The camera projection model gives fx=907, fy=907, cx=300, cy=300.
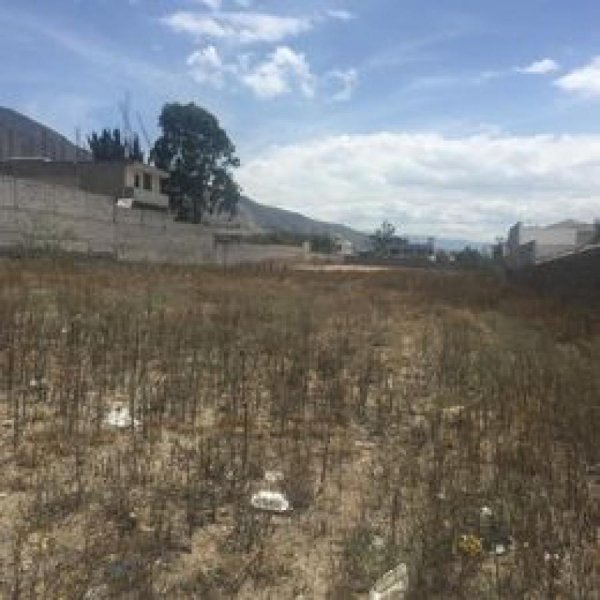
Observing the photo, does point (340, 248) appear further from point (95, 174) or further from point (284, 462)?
point (284, 462)

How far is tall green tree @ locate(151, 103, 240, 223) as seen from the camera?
57.7m

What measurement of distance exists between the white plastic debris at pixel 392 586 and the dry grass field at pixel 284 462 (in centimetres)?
4

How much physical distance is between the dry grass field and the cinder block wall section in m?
13.3

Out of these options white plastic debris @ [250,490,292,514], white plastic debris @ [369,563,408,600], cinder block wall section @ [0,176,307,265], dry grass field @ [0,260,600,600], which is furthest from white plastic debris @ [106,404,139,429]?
cinder block wall section @ [0,176,307,265]

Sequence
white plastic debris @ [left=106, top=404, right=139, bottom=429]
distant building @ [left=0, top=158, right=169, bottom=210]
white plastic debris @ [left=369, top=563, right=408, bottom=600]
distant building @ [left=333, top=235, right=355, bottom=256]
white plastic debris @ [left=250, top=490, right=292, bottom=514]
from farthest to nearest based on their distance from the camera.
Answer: distant building @ [left=333, top=235, right=355, bottom=256] < distant building @ [left=0, top=158, right=169, bottom=210] < white plastic debris @ [left=106, top=404, right=139, bottom=429] < white plastic debris @ [left=250, top=490, right=292, bottom=514] < white plastic debris @ [left=369, top=563, right=408, bottom=600]

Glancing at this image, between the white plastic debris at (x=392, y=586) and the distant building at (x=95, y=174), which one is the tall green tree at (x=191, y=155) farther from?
the white plastic debris at (x=392, y=586)

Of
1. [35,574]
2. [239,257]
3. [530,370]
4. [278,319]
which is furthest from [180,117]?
[35,574]

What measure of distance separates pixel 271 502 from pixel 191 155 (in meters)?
54.4

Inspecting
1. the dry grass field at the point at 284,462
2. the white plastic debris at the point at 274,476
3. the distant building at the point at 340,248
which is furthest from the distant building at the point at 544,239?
the white plastic debris at the point at 274,476

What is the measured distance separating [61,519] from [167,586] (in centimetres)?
80

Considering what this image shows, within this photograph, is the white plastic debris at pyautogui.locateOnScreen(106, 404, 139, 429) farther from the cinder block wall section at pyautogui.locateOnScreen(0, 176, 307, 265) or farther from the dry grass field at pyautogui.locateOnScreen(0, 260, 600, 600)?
the cinder block wall section at pyautogui.locateOnScreen(0, 176, 307, 265)

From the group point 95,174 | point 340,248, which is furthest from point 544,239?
point 95,174

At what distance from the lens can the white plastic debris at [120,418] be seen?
5.85m

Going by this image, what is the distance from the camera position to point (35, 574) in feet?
12.3
